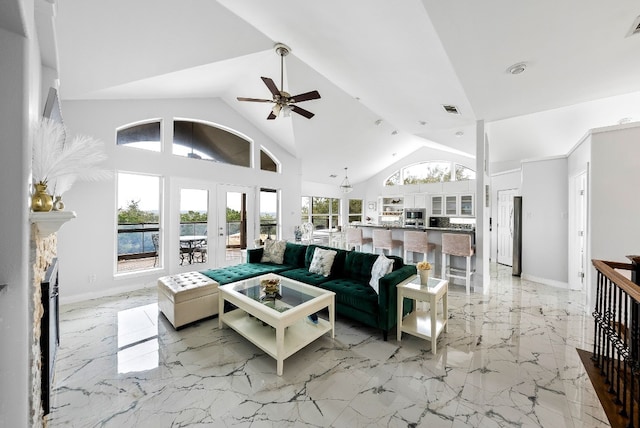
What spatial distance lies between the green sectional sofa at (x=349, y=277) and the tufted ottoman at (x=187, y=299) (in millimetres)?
253

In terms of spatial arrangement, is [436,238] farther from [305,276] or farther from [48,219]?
[48,219]

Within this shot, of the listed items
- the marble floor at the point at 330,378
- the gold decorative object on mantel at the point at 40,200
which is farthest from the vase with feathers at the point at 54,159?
the marble floor at the point at 330,378

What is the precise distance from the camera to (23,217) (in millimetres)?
1198

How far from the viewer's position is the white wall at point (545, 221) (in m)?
4.58

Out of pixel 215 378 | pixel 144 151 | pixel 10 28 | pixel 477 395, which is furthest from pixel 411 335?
pixel 144 151

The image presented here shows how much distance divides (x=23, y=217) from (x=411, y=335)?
3239 millimetres

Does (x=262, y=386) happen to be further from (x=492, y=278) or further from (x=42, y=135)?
(x=492, y=278)

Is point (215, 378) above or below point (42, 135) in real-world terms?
below

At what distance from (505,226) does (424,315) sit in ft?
16.4

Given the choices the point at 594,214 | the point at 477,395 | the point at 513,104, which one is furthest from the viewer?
the point at 513,104

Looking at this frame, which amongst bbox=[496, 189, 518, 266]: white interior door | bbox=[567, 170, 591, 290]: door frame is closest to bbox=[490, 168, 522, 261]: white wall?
bbox=[496, 189, 518, 266]: white interior door

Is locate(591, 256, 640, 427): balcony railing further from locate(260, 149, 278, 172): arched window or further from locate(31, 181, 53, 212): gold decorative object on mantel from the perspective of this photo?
locate(260, 149, 278, 172): arched window

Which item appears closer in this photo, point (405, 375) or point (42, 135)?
point (42, 135)

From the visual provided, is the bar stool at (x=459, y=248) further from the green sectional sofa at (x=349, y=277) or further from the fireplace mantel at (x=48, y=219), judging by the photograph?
the fireplace mantel at (x=48, y=219)
